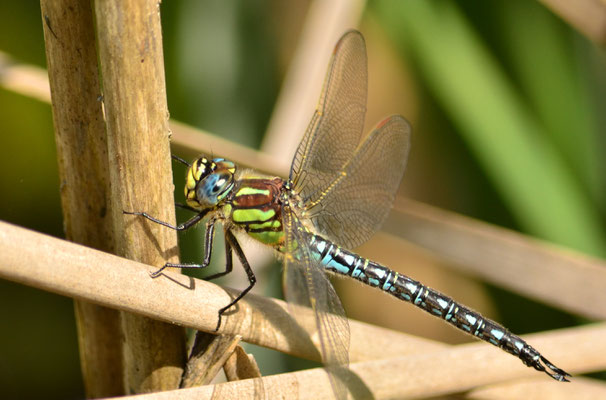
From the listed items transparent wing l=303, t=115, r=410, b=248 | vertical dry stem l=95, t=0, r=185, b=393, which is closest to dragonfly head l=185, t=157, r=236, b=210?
vertical dry stem l=95, t=0, r=185, b=393

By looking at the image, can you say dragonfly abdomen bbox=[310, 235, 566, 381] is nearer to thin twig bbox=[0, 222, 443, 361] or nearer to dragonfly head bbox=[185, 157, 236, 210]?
thin twig bbox=[0, 222, 443, 361]

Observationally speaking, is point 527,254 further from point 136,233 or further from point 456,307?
point 136,233

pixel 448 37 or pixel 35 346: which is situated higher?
pixel 448 37

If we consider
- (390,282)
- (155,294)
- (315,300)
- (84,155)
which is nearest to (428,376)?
(315,300)

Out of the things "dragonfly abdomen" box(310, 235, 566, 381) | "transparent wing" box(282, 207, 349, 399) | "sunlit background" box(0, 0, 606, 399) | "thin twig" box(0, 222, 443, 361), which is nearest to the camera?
"thin twig" box(0, 222, 443, 361)

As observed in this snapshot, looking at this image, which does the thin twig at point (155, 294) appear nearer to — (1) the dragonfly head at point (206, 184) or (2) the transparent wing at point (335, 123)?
(1) the dragonfly head at point (206, 184)

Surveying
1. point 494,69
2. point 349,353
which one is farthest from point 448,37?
point 349,353
